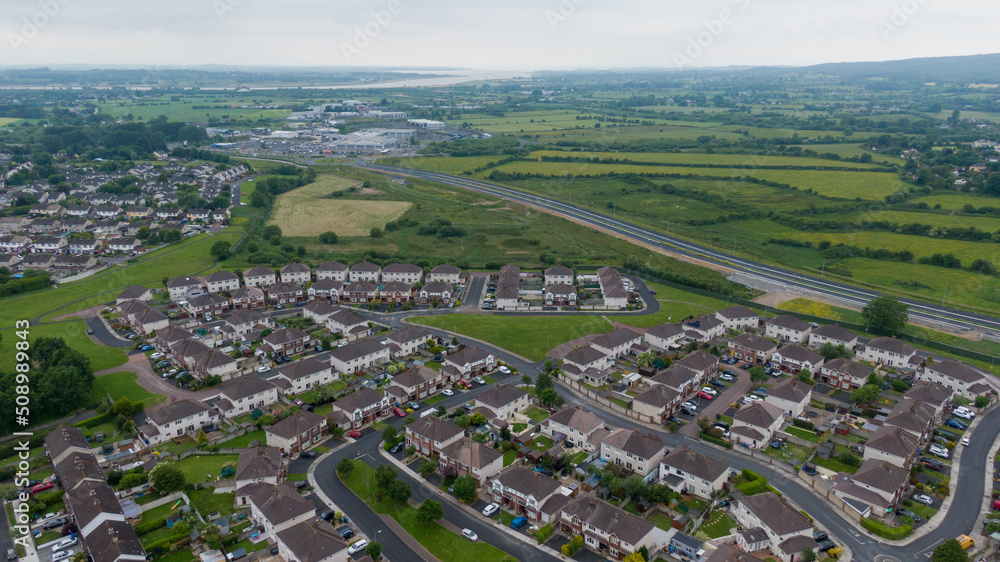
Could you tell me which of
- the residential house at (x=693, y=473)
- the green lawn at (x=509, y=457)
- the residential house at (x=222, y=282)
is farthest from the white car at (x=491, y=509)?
the residential house at (x=222, y=282)

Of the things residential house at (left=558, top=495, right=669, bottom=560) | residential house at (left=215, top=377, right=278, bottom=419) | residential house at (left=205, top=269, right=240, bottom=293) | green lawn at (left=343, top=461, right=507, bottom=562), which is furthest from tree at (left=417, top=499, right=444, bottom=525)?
residential house at (left=205, top=269, right=240, bottom=293)

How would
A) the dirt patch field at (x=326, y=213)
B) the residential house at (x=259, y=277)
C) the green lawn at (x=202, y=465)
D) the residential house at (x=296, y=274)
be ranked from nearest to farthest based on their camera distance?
the green lawn at (x=202, y=465), the residential house at (x=259, y=277), the residential house at (x=296, y=274), the dirt patch field at (x=326, y=213)

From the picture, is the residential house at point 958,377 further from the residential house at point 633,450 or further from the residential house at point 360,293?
the residential house at point 360,293

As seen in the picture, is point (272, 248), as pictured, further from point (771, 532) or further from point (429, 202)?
point (771, 532)

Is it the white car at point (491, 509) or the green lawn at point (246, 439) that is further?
the green lawn at point (246, 439)

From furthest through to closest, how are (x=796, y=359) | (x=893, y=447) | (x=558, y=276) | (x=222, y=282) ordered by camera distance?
(x=558, y=276)
(x=222, y=282)
(x=796, y=359)
(x=893, y=447)

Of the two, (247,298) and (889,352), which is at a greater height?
(247,298)

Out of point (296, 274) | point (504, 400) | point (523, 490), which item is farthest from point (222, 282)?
point (523, 490)

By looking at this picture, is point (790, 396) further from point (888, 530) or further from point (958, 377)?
point (958, 377)
